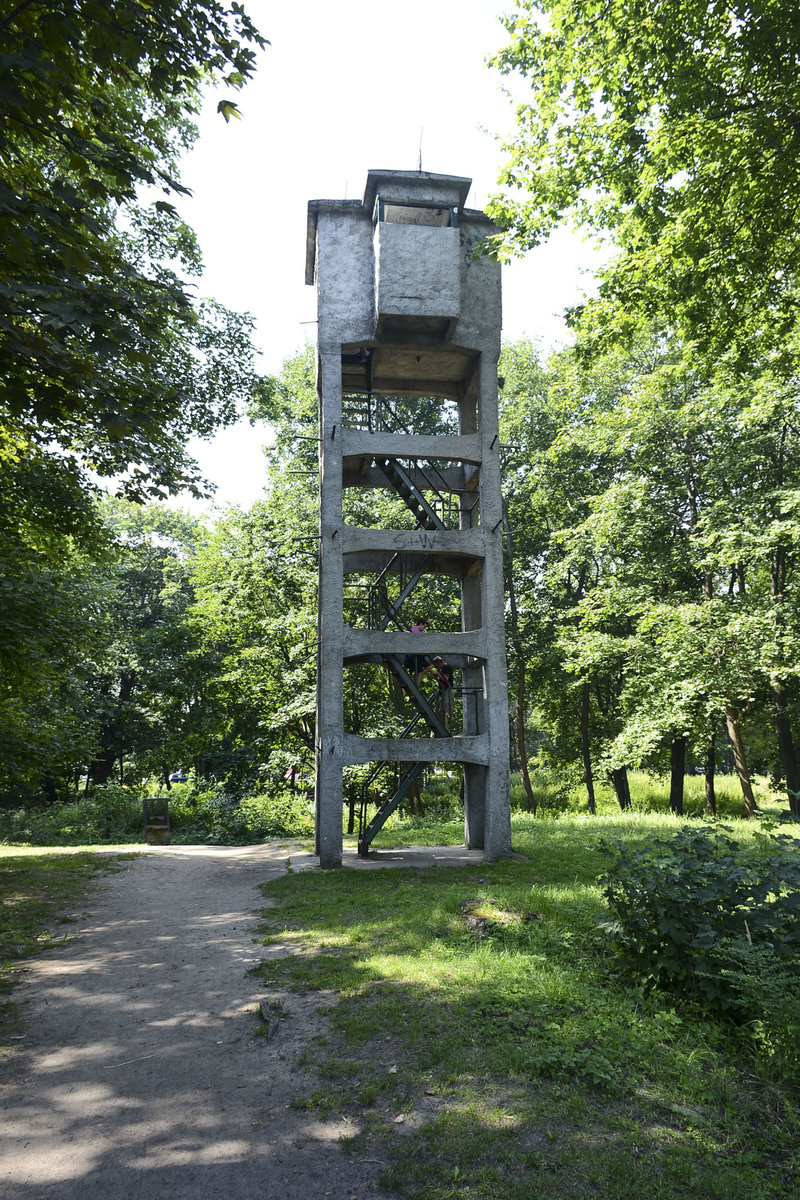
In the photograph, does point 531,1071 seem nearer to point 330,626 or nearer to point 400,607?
point 330,626

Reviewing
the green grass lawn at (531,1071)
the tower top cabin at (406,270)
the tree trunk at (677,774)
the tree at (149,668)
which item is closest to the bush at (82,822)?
the tree at (149,668)

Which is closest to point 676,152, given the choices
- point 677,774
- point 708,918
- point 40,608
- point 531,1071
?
point 708,918

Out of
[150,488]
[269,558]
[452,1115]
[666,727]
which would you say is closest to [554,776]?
[666,727]

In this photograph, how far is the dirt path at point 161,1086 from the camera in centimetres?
377

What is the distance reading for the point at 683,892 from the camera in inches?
228

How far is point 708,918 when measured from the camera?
5.59 meters

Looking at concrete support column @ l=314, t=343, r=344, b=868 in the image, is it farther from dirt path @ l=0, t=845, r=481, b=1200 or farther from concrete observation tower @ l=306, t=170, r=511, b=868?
dirt path @ l=0, t=845, r=481, b=1200

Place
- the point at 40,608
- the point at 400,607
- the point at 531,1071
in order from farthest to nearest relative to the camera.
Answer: the point at 400,607, the point at 40,608, the point at 531,1071

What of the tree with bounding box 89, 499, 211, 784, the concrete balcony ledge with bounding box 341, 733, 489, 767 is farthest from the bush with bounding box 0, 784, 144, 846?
the concrete balcony ledge with bounding box 341, 733, 489, 767

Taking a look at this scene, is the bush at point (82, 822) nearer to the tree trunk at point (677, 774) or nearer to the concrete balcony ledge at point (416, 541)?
the concrete balcony ledge at point (416, 541)

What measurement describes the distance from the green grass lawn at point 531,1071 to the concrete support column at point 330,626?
194 inches

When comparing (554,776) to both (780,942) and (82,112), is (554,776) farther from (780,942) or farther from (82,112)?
(82,112)

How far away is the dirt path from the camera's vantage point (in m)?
3.77

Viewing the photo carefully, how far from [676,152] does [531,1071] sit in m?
9.51
